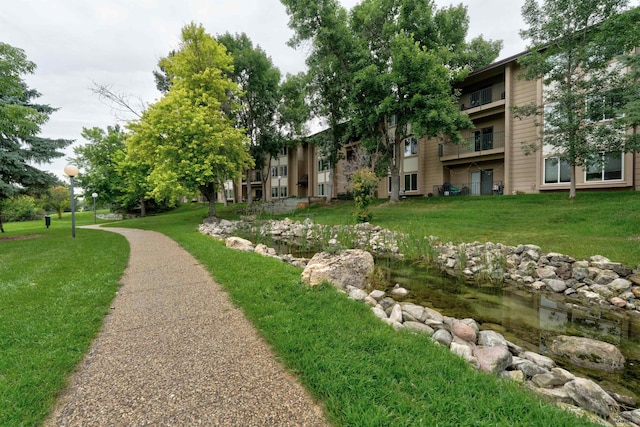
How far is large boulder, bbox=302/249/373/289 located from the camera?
5467mm

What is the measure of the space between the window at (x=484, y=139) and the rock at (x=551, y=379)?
65.4ft

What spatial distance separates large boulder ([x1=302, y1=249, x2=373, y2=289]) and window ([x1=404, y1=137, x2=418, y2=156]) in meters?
20.1

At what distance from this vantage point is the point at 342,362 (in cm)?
270

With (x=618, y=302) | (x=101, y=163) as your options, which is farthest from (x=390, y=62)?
(x=101, y=163)

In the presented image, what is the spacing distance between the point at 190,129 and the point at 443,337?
1575cm

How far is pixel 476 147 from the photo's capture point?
804 inches

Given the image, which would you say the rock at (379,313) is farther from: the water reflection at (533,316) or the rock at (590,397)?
the rock at (590,397)

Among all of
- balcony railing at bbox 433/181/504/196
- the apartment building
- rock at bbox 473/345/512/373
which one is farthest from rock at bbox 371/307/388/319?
balcony railing at bbox 433/181/504/196

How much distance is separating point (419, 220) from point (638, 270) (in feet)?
27.2

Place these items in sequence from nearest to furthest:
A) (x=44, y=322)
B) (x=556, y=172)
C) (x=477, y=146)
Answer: (x=44, y=322) → (x=556, y=172) → (x=477, y=146)

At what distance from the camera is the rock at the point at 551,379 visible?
3.02 metres

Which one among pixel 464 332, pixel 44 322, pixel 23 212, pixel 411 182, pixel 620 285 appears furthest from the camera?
pixel 23 212

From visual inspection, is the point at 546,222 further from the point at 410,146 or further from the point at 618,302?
the point at 410,146

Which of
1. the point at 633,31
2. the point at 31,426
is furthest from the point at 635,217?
the point at 31,426
